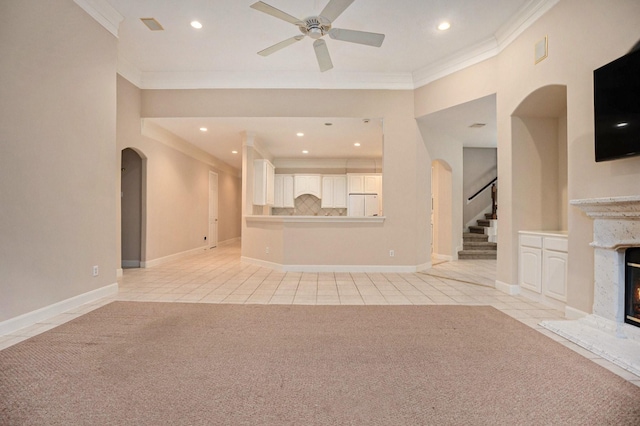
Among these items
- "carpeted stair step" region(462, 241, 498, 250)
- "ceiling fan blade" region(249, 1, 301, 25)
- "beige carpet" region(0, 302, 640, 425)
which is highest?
"ceiling fan blade" region(249, 1, 301, 25)

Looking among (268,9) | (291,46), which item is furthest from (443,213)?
(268,9)

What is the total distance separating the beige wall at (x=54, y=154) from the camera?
261 cm

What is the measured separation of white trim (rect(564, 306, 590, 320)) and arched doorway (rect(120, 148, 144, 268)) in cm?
655

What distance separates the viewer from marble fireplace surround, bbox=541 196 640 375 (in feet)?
7.73

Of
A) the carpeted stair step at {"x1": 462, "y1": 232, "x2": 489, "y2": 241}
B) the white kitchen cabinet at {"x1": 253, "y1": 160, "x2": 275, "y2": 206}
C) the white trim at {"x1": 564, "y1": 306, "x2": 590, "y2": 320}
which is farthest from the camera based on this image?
the carpeted stair step at {"x1": 462, "y1": 232, "x2": 489, "y2": 241}

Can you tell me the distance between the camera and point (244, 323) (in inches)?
113

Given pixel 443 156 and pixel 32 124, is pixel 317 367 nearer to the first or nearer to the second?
pixel 32 124

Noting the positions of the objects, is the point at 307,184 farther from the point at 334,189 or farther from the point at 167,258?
the point at 167,258

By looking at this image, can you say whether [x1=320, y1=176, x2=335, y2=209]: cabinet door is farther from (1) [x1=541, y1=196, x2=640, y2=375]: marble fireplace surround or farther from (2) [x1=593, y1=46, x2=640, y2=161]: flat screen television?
(2) [x1=593, y1=46, x2=640, y2=161]: flat screen television

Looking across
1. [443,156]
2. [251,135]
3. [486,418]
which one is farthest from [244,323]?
[443,156]

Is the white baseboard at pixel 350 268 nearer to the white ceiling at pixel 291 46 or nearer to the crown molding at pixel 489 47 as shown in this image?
the white ceiling at pixel 291 46

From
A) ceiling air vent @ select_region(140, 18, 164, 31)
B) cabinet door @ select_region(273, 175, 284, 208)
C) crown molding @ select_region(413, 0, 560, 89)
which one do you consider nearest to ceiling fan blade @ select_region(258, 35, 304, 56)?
ceiling air vent @ select_region(140, 18, 164, 31)

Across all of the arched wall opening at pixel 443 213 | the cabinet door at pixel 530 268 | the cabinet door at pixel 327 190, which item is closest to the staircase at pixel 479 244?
the arched wall opening at pixel 443 213

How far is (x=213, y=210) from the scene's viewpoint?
9438mm
